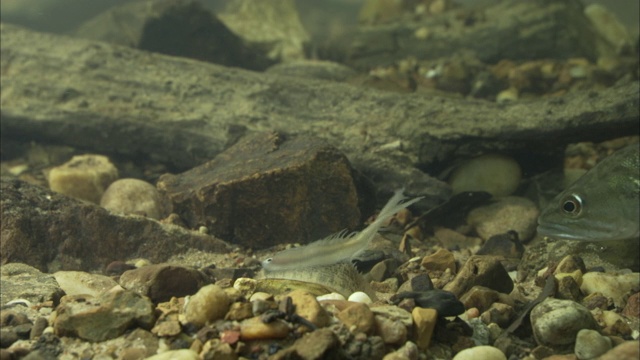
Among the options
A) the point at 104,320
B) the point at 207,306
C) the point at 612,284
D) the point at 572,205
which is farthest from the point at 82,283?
the point at 612,284

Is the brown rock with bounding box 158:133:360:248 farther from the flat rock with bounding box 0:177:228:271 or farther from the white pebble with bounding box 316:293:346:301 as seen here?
the white pebble with bounding box 316:293:346:301

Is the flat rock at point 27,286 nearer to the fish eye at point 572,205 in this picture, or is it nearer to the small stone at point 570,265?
the fish eye at point 572,205

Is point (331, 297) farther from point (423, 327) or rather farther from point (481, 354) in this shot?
point (481, 354)

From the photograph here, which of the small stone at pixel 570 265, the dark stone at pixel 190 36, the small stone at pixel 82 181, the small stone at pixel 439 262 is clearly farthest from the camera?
the dark stone at pixel 190 36

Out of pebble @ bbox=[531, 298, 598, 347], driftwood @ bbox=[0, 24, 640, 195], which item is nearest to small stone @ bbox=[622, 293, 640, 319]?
pebble @ bbox=[531, 298, 598, 347]

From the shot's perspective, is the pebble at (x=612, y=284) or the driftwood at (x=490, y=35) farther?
the driftwood at (x=490, y=35)

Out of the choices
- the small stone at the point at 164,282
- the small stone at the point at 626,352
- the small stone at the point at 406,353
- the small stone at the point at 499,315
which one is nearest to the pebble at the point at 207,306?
the small stone at the point at 164,282
